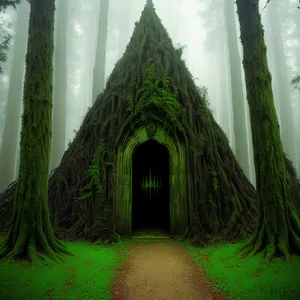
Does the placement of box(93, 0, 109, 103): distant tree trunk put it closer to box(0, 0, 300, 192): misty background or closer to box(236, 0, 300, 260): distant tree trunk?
box(0, 0, 300, 192): misty background

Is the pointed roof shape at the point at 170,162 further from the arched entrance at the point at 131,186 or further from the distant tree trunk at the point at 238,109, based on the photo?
the distant tree trunk at the point at 238,109

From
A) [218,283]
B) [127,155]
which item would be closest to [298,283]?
[218,283]

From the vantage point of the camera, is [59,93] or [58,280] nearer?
[58,280]

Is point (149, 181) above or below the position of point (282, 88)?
below

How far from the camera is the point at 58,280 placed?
3258 millimetres

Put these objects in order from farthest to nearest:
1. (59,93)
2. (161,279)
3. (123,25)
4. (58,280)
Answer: (123,25) < (59,93) < (161,279) < (58,280)

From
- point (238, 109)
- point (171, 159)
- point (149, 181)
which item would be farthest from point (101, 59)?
point (171, 159)

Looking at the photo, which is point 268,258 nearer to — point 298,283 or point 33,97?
point 298,283

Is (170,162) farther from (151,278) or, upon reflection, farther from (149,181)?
(151,278)

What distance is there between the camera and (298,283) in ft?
9.96

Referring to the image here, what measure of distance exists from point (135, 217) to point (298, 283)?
673 cm

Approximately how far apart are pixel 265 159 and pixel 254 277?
2.09m

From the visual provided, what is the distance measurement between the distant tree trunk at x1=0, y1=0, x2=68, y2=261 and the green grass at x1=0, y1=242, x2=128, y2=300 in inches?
10.9

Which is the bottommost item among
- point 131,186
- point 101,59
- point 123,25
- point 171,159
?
point 131,186
